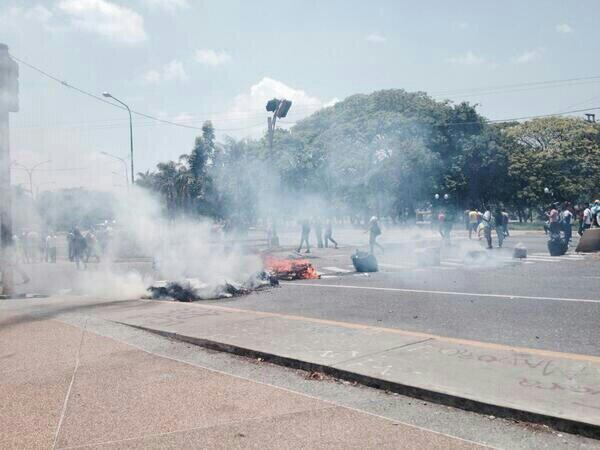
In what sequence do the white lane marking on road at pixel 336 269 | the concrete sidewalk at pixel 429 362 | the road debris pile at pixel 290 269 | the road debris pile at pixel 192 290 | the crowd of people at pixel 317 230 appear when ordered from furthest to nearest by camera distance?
the crowd of people at pixel 317 230
the white lane marking on road at pixel 336 269
the road debris pile at pixel 290 269
the road debris pile at pixel 192 290
the concrete sidewalk at pixel 429 362

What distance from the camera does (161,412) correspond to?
4273 mm

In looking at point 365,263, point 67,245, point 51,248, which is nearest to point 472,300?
point 365,263

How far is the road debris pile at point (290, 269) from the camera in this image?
13.7 m

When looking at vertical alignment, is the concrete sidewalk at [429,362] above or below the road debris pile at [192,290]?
below

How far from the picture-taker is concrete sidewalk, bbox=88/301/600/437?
157 inches

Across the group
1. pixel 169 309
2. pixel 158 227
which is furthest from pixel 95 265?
pixel 169 309

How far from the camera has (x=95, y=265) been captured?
2106 centimetres

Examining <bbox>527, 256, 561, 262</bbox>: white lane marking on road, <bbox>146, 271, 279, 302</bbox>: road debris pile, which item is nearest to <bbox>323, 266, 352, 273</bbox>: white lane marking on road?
<bbox>146, 271, 279, 302</bbox>: road debris pile

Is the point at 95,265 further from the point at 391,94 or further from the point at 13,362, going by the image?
the point at 391,94

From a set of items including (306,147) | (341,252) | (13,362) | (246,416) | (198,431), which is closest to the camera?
(198,431)

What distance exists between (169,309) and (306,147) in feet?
60.7

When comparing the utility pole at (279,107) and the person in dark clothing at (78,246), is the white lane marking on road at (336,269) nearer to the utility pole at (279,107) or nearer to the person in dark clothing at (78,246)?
the utility pole at (279,107)

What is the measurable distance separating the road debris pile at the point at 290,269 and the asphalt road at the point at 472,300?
51 cm

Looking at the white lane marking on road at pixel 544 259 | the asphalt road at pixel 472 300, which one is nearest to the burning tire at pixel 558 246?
the white lane marking on road at pixel 544 259
